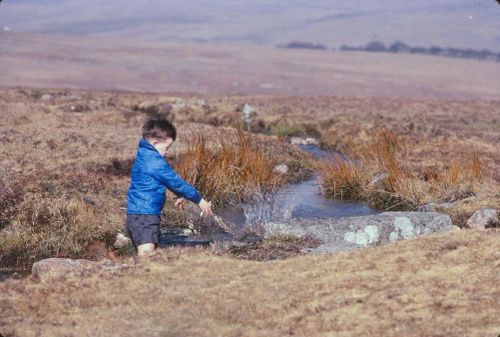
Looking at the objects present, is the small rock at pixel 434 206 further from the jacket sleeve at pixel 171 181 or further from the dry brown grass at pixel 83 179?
the jacket sleeve at pixel 171 181

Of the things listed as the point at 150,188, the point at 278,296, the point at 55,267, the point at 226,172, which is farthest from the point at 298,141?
the point at 278,296

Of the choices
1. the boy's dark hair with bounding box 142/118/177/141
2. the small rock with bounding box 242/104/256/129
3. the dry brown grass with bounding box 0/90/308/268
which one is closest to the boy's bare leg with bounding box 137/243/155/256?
the boy's dark hair with bounding box 142/118/177/141

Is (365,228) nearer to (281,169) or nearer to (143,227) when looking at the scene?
(143,227)

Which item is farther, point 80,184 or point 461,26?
point 461,26

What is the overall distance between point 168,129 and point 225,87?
57.8 meters

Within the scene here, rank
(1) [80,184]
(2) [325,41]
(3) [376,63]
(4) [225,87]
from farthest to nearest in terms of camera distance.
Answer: (2) [325,41] → (3) [376,63] → (4) [225,87] → (1) [80,184]

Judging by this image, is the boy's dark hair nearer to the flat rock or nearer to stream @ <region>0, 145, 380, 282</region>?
the flat rock

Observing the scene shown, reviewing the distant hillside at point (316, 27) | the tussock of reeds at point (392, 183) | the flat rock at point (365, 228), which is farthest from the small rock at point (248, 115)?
the distant hillside at point (316, 27)

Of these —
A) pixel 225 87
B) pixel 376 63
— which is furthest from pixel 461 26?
pixel 225 87

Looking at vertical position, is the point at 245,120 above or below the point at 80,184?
below

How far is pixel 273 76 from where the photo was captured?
81250 mm

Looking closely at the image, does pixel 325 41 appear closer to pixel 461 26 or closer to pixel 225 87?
pixel 461 26

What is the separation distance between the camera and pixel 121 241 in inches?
480

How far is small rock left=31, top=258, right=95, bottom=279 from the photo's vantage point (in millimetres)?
8383
